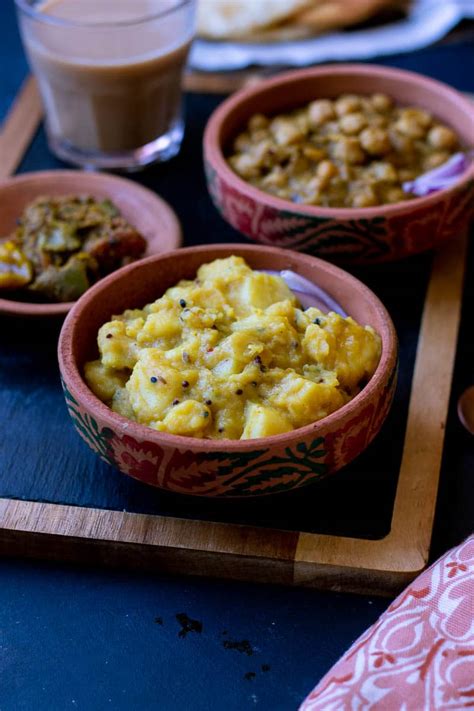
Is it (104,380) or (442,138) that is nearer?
(104,380)

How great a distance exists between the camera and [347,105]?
2.64 meters

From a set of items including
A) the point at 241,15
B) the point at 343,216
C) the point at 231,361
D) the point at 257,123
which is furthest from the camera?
the point at 241,15

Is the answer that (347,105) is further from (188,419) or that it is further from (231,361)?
(188,419)

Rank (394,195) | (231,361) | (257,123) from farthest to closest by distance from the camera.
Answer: (257,123), (394,195), (231,361)

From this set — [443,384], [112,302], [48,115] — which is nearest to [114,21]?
[48,115]

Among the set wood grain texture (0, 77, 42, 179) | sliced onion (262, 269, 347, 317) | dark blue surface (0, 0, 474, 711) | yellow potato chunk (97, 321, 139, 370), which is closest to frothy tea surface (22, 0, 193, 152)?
wood grain texture (0, 77, 42, 179)

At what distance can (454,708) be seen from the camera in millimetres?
1453

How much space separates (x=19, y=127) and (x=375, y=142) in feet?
4.20

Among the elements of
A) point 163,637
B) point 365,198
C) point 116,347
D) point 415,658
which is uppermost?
point 116,347

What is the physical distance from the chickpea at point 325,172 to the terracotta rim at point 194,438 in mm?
362

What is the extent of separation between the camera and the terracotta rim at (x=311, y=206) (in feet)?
7.51

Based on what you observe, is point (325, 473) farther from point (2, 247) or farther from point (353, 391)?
point (2, 247)

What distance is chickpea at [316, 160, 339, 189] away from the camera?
241cm

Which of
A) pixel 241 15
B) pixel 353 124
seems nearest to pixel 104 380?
pixel 353 124
